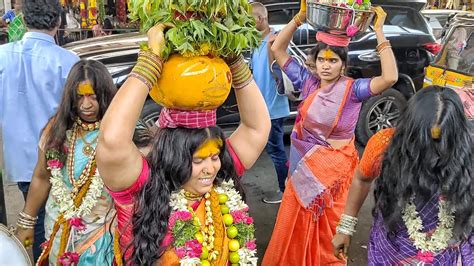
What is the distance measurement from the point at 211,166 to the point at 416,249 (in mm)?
997

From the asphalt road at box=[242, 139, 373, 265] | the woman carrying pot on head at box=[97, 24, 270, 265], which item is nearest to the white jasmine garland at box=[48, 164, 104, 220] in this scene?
the woman carrying pot on head at box=[97, 24, 270, 265]

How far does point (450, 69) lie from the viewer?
5.60 meters

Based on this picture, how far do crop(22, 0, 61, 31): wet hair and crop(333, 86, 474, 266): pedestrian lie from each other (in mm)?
2269

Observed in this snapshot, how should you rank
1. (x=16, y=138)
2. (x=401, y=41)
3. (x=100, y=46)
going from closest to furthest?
(x=16, y=138)
(x=100, y=46)
(x=401, y=41)

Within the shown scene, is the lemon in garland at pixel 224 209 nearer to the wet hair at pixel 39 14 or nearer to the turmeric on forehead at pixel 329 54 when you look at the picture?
the turmeric on forehead at pixel 329 54

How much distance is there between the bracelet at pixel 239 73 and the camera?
1.95 meters

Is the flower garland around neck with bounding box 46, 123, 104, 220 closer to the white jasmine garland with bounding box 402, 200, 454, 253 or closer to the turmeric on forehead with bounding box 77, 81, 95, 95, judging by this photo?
the turmeric on forehead with bounding box 77, 81, 95, 95

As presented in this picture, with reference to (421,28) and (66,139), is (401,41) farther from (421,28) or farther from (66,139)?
(66,139)

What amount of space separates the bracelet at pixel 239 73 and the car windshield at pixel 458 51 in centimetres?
415

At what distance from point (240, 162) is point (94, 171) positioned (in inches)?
32.3

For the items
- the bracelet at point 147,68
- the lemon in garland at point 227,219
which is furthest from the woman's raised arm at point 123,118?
the lemon in garland at point 227,219

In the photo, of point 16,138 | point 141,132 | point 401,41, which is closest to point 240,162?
point 141,132

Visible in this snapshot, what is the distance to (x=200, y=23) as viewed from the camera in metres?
1.70

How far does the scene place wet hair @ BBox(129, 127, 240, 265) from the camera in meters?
1.84
